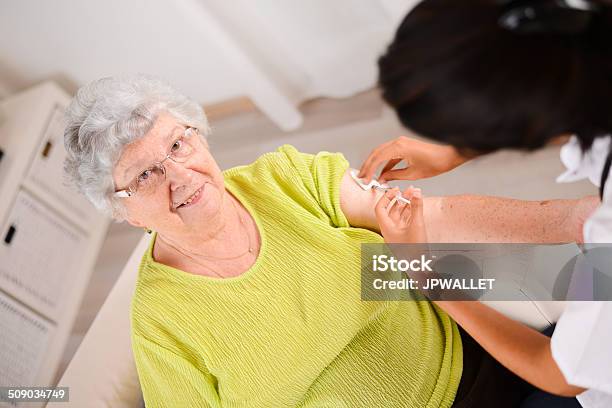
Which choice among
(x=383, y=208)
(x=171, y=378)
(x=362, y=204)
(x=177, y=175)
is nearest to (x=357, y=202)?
(x=362, y=204)

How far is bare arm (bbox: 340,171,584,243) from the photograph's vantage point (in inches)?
47.0

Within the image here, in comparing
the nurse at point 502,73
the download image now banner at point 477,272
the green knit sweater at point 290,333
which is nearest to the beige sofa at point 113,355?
the download image now banner at point 477,272

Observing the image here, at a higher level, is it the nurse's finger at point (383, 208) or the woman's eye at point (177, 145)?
the nurse's finger at point (383, 208)

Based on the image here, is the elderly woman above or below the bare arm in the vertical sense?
below

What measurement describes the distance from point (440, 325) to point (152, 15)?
6.17 feet

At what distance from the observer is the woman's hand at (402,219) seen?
989 mm

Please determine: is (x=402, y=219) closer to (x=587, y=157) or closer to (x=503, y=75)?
(x=587, y=157)

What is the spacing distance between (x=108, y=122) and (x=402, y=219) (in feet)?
2.00

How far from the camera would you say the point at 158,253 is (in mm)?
1359

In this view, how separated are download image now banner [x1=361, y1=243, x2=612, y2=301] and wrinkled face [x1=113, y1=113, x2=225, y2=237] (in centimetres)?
37

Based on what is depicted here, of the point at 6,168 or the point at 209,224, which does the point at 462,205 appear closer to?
the point at 209,224

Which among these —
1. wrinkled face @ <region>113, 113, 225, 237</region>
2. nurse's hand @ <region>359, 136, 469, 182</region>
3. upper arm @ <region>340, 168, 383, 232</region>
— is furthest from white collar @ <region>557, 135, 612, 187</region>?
wrinkled face @ <region>113, 113, 225, 237</region>

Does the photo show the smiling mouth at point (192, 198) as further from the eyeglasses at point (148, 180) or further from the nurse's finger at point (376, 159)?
the nurse's finger at point (376, 159)

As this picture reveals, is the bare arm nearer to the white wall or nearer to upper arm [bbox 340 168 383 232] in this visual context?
upper arm [bbox 340 168 383 232]
